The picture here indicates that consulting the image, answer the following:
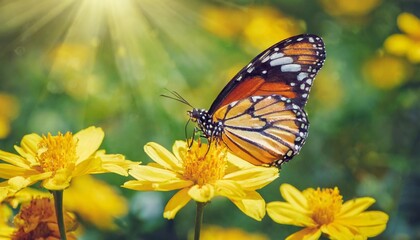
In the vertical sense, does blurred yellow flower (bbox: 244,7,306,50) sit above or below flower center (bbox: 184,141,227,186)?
above

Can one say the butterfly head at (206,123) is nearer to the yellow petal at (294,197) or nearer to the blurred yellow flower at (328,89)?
the yellow petal at (294,197)

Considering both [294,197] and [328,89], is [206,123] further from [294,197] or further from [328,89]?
[328,89]

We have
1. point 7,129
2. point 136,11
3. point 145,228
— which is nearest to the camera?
point 145,228

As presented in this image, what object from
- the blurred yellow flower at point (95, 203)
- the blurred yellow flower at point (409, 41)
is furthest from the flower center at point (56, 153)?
the blurred yellow flower at point (409, 41)

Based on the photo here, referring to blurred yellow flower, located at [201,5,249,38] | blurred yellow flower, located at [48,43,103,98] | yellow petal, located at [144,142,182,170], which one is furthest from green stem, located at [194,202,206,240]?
blurred yellow flower, located at [201,5,249,38]

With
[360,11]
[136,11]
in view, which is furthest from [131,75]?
[360,11]

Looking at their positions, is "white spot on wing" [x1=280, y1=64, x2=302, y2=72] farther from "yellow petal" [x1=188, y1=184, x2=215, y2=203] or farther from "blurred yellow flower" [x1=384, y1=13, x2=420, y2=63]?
"blurred yellow flower" [x1=384, y1=13, x2=420, y2=63]

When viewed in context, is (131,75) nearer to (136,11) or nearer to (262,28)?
(136,11)
